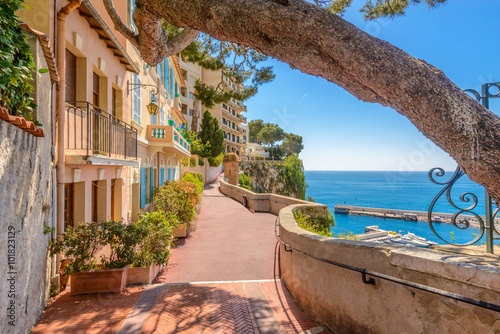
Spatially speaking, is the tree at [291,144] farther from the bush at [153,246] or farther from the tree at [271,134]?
the bush at [153,246]

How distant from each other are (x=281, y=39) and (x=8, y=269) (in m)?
4.35

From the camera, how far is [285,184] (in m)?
46.9

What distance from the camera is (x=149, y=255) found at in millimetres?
5832

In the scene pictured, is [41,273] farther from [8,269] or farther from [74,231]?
[8,269]

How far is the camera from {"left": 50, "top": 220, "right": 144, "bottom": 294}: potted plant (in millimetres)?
4828

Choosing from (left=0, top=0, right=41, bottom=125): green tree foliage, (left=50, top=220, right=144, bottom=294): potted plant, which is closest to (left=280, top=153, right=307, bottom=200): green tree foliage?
(left=50, top=220, right=144, bottom=294): potted plant

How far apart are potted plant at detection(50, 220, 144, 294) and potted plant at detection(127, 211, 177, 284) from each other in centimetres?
28

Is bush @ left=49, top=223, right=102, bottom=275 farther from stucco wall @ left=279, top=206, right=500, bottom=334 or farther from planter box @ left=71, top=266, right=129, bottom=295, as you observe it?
stucco wall @ left=279, top=206, right=500, bottom=334

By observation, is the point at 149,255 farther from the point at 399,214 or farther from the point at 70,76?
the point at 399,214

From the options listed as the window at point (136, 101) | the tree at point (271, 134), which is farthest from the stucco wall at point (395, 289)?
the tree at point (271, 134)

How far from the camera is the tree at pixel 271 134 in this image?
261 ft

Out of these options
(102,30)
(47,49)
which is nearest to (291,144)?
(102,30)

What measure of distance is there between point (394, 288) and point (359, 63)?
2661 mm

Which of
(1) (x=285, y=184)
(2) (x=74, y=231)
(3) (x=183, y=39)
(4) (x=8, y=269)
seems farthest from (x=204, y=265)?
(1) (x=285, y=184)
